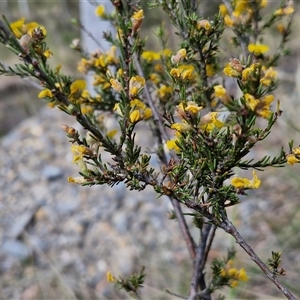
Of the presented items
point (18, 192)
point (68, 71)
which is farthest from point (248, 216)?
point (68, 71)

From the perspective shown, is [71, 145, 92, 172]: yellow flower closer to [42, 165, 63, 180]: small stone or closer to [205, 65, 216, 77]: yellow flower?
[205, 65, 216, 77]: yellow flower

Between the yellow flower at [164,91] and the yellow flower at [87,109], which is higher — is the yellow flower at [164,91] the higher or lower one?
the higher one

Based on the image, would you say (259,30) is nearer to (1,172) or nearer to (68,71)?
(1,172)

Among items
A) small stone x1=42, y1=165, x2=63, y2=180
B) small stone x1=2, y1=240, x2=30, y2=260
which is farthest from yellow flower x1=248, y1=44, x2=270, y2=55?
small stone x1=42, y1=165, x2=63, y2=180

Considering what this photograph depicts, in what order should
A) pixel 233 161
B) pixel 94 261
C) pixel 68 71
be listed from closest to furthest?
pixel 233 161 → pixel 94 261 → pixel 68 71

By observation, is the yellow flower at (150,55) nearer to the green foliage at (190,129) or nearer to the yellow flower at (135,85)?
the green foliage at (190,129)

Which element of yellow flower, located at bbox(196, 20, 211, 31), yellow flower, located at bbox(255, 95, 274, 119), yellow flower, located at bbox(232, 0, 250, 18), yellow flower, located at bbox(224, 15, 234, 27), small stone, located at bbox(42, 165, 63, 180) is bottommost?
yellow flower, located at bbox(255, 95, 274, 119)

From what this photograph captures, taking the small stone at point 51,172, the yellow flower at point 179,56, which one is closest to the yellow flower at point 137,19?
the yellow flower at point 179,56

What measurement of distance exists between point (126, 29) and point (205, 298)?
0.52 metres

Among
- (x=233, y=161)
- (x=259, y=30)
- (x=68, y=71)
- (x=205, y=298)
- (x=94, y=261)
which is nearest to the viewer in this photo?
(x=233, y=161)

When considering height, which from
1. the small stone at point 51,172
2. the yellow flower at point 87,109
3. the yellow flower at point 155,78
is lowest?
the yellow flower at point 87,109

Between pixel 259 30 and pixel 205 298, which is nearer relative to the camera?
pixel 205 298

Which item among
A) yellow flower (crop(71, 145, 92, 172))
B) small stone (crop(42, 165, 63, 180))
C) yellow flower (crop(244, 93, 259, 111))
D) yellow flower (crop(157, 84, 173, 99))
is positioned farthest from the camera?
small stone (crop(42, 165, 63, 180))

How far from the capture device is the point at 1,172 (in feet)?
11.2
